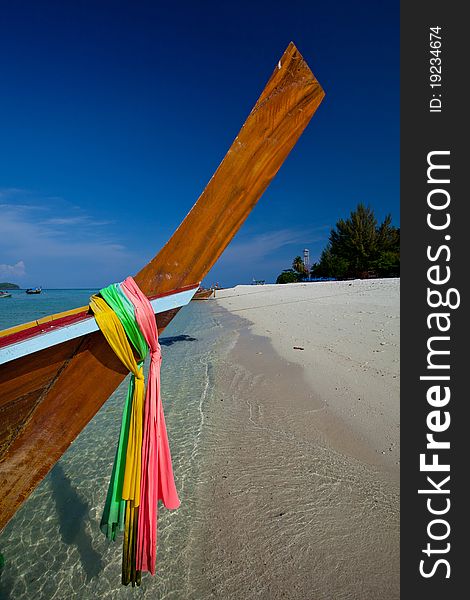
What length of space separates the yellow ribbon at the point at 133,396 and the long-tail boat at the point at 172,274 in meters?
0.10

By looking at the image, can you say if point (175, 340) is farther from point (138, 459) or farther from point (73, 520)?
point (138, 459)

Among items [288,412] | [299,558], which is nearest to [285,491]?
[299,558]

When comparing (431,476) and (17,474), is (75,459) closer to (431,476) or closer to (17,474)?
(17,474)

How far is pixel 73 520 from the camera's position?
3207 millimetres

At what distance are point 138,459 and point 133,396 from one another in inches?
11.2

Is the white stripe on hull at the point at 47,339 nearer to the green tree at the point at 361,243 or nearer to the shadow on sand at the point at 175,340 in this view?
the shadow on sand at the point at 175,340

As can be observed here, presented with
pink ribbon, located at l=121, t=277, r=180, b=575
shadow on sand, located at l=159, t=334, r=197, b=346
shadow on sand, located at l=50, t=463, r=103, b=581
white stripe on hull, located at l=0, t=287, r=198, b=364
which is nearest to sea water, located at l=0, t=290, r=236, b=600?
shadow on sand, located at l=50, t=463, r=103, b=581

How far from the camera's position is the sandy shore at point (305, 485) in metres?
2.37

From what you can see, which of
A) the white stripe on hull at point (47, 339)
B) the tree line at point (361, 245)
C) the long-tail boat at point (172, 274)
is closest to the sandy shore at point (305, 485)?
the long-tail boat at point (172, 274)

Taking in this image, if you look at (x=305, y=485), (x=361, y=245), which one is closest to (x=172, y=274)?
(x=305, y=485)

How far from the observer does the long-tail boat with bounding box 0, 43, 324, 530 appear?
141cm

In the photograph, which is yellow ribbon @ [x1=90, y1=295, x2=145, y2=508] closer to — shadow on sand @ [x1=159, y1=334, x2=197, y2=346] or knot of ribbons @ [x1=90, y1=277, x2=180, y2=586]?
knot of ribbons @ [x1=90, y1=277, x2=180, y2=586]

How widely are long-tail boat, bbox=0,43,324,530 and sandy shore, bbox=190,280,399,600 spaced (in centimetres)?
183

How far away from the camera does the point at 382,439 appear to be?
394 cm
